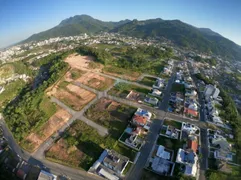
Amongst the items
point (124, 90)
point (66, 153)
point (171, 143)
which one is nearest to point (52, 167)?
point (66, 153)

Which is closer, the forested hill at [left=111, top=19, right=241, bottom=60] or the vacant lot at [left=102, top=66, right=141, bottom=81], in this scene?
the vacant lot at [left=102, top=66, right=141, bottom=81]

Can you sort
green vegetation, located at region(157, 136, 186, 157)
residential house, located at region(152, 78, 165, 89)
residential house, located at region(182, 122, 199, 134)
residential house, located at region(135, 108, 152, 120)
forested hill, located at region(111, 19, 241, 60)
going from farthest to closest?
forested hill, located at region(111, 19, 241, 60) < residential house, located at region(152, 78, 165, 89) < residential house, located at region(135, 108, 152, 120) < residential house, located at region(182, 122, 199, 134) < green vegetation, located at region(157, 136, 186, 157)

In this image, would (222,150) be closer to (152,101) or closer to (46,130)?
(152,101)

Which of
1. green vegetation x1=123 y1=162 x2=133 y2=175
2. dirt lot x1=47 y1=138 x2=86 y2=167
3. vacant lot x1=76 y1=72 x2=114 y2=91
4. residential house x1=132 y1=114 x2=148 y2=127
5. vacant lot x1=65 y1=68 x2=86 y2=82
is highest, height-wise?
vacant lot x1=65 y1=68 x2=86 y2=82

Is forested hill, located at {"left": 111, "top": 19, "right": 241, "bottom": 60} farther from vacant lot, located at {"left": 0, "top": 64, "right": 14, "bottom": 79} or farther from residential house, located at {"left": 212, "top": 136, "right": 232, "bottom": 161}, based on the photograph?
vacant lot, located at {"left": 0, "top": 64, "right": 14, "bottom": 79}

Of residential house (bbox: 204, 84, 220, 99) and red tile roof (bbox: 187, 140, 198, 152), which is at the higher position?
residential house (bbox: 204, 84, 220, 99)

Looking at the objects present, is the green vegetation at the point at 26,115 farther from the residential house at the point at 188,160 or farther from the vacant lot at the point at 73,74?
the residential house at the point at 188,160

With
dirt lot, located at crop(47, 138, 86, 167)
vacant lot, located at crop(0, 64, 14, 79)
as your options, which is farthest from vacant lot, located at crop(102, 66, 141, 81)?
vacant lot, located at crop(0, 64, 14, 79)
